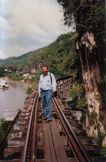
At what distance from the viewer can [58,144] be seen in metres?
9.72

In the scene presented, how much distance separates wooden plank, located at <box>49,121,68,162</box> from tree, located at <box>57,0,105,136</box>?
19.4 ft

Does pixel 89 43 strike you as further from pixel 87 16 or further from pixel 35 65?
pixel 35 65

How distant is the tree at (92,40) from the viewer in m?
18.8

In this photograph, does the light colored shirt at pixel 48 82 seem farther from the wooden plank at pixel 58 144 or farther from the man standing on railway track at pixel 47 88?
the wooden plank at pixel 58 144

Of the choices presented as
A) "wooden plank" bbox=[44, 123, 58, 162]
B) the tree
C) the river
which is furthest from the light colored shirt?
the river

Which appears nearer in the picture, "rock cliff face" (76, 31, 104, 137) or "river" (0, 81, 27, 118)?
"rock cliff face" (76, 31, 104, 137)

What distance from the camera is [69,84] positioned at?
3509cm

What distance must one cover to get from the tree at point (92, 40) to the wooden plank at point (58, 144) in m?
Answer: 5.90

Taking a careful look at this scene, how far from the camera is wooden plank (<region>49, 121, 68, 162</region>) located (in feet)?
27.6

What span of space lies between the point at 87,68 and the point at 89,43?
1870 mm

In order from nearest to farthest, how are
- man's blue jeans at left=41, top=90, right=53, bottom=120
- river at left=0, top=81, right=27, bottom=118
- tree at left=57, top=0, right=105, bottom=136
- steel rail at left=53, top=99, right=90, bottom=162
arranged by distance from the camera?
steel rail at left=53, top=99, right=90, bottom=162 < man's blue jeans at left=41, top=90, right=53, bottom=120 < tree at left=57, top=0, right=105, bottom=136 < river at left=0, top=81, right=27, bottom=118

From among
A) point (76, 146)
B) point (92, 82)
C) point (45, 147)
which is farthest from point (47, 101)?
point (92, 82)

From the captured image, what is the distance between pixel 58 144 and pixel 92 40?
1034 cm

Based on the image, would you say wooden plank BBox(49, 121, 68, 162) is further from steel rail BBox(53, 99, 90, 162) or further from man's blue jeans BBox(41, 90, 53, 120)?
man's blue jeans BBox(41, 90, 53, 120)
